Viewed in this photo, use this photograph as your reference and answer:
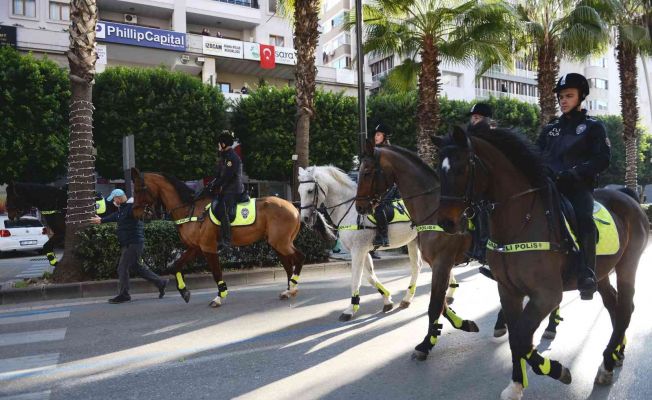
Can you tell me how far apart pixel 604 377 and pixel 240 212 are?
19.6ft

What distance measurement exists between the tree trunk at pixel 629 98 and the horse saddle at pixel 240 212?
19.1m

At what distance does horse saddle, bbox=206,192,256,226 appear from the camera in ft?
27.4

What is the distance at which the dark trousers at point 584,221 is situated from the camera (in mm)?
3762

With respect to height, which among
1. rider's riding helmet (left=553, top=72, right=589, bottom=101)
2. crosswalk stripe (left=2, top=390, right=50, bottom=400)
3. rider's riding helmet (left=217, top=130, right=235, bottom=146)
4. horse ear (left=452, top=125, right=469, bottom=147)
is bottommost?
crosswalk stripe (left=2, top=390, right=50, bottom=400)

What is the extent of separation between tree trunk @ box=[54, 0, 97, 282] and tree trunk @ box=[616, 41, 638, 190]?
20589 mm

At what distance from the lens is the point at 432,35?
51.2ft

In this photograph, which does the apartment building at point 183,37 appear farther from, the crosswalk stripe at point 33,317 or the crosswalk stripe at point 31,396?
the crosswalk stripe at point 31,396

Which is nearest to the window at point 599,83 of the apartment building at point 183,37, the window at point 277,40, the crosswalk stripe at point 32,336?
the apartment building at point 183,37

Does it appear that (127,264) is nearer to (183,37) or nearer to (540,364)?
(540,364)

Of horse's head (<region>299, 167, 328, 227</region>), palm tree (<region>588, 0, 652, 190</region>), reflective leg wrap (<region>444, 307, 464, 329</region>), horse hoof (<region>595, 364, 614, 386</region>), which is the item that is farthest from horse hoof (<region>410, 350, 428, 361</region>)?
palm tree (<region>588, 0, 652, 190</region>)

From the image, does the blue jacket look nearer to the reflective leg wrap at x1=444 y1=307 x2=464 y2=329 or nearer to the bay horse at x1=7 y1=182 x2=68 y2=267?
the bay horse at x1=7 y1=182 x2=68 y2=267

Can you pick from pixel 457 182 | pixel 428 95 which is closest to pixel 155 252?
pixel 457 182

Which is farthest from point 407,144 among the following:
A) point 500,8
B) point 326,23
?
point 326,23

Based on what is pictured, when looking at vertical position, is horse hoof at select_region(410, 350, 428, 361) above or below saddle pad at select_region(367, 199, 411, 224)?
below
